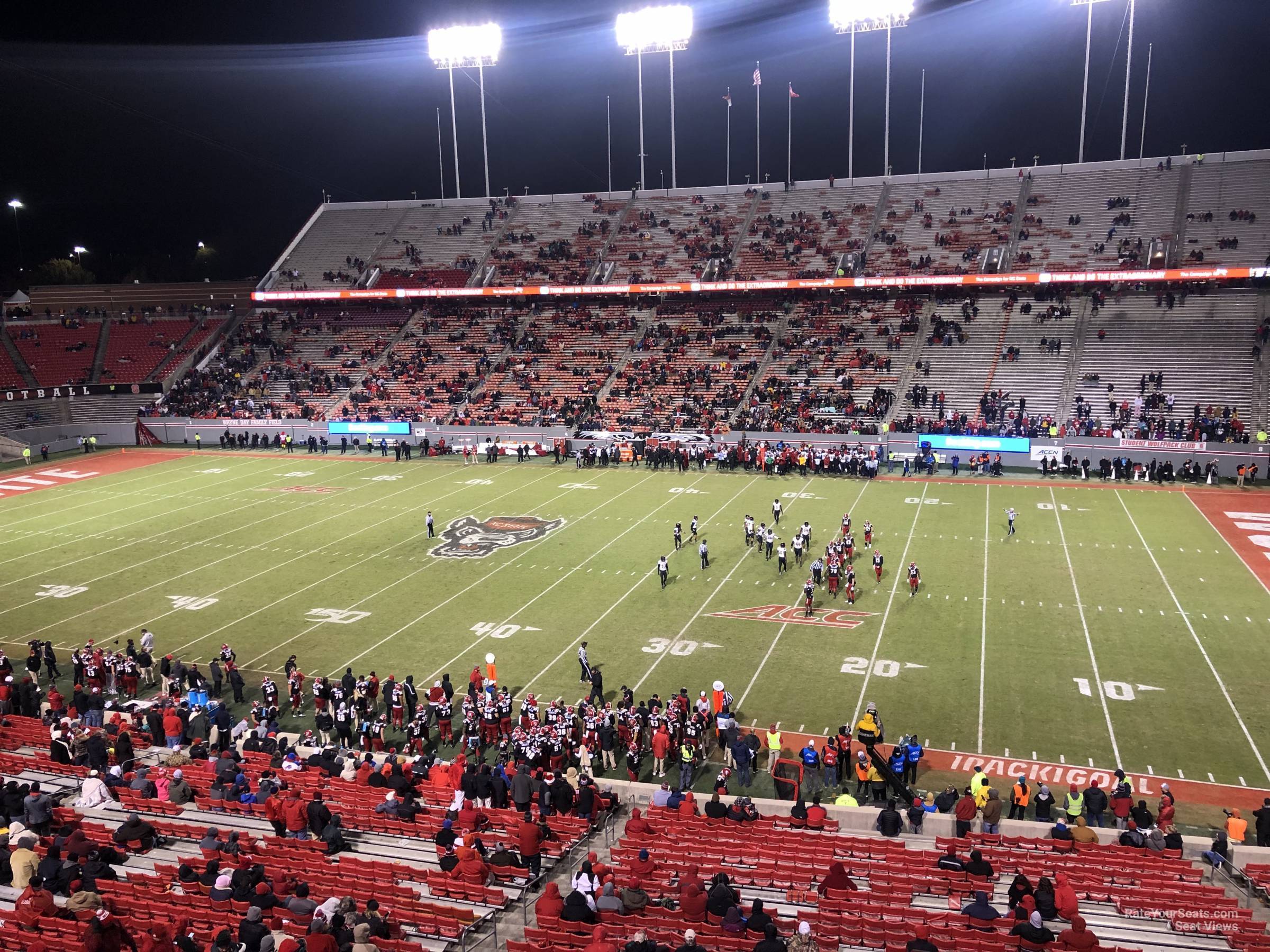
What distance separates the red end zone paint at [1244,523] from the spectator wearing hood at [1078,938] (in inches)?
702

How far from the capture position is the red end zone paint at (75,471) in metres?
40.0

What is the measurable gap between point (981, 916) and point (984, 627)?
12564mm

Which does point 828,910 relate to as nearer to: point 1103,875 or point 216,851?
point 1103,875

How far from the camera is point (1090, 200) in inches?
2103

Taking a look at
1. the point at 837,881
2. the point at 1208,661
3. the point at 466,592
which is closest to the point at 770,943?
the point at 837,881

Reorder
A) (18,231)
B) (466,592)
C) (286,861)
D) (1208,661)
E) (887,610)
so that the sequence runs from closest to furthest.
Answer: (286,861) < (1208,661) < (887,610) < (466,592) < (18,231)

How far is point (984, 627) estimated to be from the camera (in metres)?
20.4

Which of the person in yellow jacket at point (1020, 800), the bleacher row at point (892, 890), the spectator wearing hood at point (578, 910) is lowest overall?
the person in yellow jacket at point (1020, 800)

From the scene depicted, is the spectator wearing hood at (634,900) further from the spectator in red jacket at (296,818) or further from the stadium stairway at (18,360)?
the stadium stairway at (18,360)

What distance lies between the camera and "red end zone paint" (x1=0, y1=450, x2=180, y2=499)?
4000 cm

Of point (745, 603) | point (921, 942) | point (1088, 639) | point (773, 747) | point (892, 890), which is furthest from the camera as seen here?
point (745, 603)

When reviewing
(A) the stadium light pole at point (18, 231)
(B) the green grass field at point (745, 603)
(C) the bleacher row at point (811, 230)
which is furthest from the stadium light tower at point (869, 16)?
(A) the stadium light pole at point (18, 231)

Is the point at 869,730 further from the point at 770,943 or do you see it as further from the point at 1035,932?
the point at 770,943

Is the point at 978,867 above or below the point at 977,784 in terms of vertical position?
above
